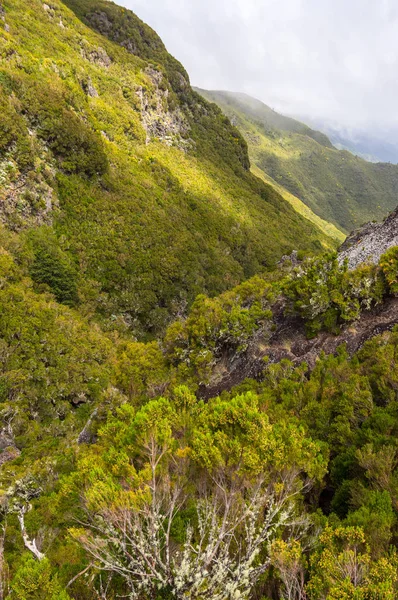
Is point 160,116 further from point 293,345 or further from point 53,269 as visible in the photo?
point 293,345

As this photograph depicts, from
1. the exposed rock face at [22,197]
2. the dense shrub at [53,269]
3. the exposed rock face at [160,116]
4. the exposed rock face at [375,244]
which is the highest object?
the exposed rock face at [160,116]

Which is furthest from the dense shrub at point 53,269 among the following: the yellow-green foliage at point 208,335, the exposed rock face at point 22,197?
the yellow-green foliage at point 208,335

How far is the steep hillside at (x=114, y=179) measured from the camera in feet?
185

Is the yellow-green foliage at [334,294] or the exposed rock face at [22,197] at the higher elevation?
the yellow-green foliage at [334,294]

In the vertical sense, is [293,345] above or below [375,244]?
below

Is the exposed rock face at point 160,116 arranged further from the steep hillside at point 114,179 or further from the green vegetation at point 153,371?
the green vegetation at point 153,371

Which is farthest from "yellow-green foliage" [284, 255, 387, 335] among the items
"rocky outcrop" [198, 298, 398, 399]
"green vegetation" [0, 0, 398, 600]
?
"rocky outcrop" [198, 298, 398, 399]

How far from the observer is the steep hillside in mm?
56281

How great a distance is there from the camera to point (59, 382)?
39719 mm

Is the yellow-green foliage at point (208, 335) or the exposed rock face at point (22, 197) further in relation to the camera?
the exposed rock face at point (22, 197)

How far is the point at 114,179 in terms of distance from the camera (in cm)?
7300

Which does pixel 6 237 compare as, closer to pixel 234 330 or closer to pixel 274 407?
pixel 234 330

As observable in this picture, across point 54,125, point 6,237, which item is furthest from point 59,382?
point 54,125

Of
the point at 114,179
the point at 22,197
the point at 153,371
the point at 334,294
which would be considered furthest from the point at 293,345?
the point at 114,179
